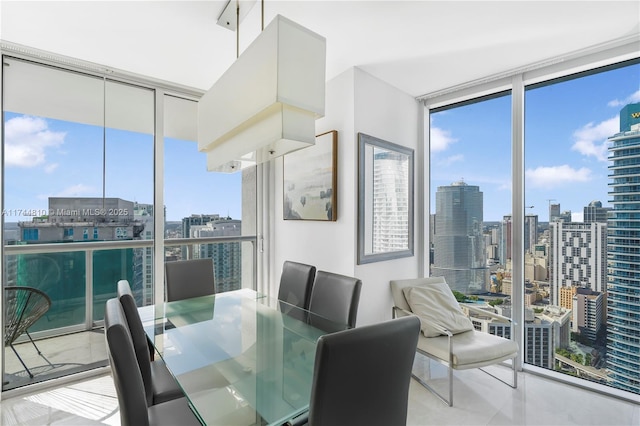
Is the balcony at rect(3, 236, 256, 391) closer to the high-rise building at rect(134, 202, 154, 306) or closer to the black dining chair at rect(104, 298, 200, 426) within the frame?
the high-rise building at rect(134, 202, 154, 306)

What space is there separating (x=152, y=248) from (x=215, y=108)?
1990 mm

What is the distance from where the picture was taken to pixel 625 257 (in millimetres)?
2387

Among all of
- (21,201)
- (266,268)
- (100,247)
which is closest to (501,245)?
(266,268)

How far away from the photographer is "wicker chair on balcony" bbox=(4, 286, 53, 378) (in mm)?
2498

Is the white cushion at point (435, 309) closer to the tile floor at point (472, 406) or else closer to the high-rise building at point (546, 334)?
the tile floor at point (472, 406)

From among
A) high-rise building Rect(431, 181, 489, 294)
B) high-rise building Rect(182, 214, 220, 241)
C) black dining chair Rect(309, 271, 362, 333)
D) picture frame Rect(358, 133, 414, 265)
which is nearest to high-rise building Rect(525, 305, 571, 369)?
high-rise building Rect(431, 181, 489, 294)

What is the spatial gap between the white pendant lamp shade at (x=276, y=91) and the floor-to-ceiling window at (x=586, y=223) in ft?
7.92

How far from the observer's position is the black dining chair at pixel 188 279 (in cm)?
265

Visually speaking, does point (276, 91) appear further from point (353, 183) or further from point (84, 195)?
point (84, 195)

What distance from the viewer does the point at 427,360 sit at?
3.02 metres

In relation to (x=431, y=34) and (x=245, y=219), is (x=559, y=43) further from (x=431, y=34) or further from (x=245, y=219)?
(x=245, y=219)

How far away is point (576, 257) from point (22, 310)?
4.55 m

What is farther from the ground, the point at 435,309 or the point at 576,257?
the point at 576,257

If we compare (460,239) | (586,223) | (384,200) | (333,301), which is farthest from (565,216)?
(333,301)
